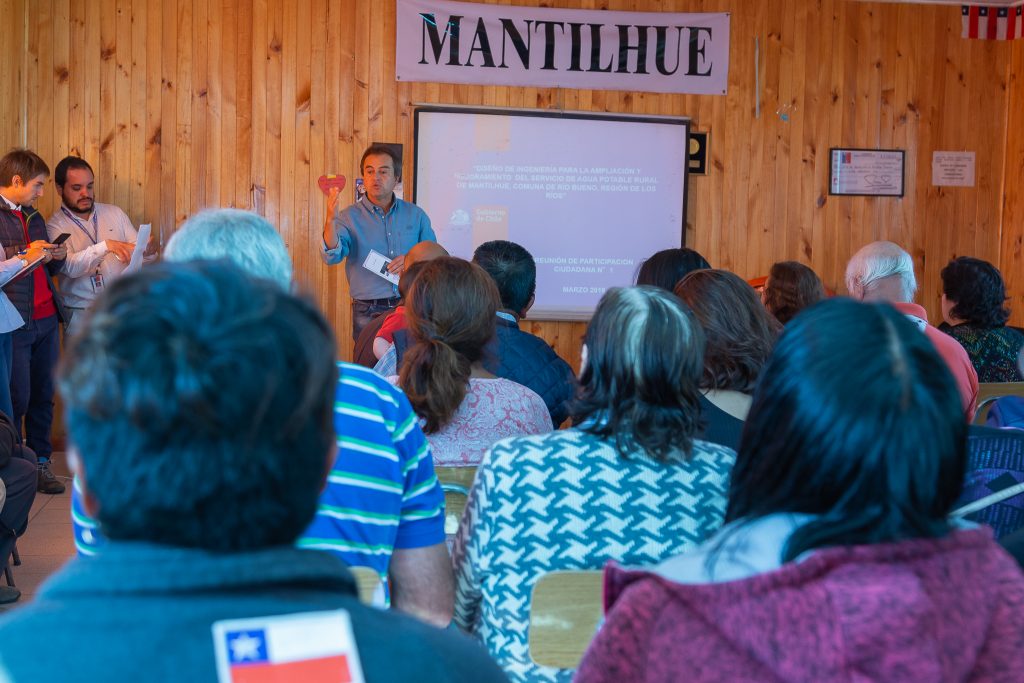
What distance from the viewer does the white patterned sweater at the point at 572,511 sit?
1787mm

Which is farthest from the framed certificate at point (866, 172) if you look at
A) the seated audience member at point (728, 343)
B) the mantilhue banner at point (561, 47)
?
the seated audience member at point (728, 343)

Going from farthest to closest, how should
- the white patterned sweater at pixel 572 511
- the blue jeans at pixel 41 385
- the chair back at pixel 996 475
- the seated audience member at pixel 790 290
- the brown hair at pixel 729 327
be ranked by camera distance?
the blue jeans at pixel 41 385 < the seated audience member at pixel 790 290 < the brown hair at pixel 729 327 < the chair back at pixel 996 475 < the white patterned sweater at pixel 572 511

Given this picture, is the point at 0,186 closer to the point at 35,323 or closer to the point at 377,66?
the point at 35,323

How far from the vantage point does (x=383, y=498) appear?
5.60 feet

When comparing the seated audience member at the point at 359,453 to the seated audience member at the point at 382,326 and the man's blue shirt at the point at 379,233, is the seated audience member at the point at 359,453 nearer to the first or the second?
the seated audience member at the point at 382,326

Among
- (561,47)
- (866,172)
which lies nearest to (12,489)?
(561,47)

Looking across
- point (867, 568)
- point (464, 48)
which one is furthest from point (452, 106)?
point (867, 568)

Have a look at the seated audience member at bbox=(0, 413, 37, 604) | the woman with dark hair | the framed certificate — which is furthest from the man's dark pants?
the framed certificate

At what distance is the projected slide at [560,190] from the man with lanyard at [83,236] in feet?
5.80

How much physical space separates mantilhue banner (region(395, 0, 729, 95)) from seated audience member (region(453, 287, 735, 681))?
4.78 m

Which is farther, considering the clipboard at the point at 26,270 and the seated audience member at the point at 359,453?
the clipboard at the point at 26,270

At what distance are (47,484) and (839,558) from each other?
16.9ft

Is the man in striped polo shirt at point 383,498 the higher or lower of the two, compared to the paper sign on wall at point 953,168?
lower

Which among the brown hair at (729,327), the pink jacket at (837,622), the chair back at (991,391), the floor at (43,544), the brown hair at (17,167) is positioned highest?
the brown hair at (17,167)
